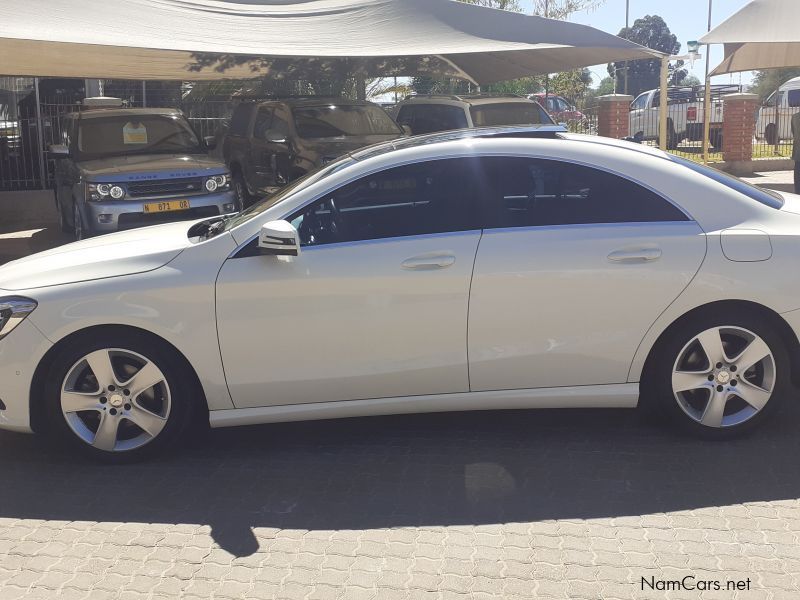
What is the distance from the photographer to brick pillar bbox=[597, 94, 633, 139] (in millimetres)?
21172

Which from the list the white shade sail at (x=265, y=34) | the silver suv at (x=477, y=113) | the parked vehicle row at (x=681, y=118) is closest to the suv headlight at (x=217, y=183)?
the white shade sail at (x=265, y=34)

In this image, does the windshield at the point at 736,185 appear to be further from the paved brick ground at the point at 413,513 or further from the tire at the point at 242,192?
the tire at the point at 242,192

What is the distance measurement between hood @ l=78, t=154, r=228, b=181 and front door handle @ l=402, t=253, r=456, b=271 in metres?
6.35

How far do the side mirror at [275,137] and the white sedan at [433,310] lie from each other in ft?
26.2

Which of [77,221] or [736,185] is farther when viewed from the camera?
[77,221]

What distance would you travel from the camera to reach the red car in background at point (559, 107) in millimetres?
24938

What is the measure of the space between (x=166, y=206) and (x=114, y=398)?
5.89 meters

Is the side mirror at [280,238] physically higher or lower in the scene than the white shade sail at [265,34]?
lower

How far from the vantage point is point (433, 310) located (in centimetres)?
458

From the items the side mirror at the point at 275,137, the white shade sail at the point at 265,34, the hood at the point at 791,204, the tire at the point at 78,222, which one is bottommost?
the tire at the point at 78,222

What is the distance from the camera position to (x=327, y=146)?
476 inches

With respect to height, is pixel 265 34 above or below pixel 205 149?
above

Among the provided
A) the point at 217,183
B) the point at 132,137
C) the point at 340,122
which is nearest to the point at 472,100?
the point at 340,122

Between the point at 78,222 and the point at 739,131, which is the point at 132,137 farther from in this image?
the point at 739,131
